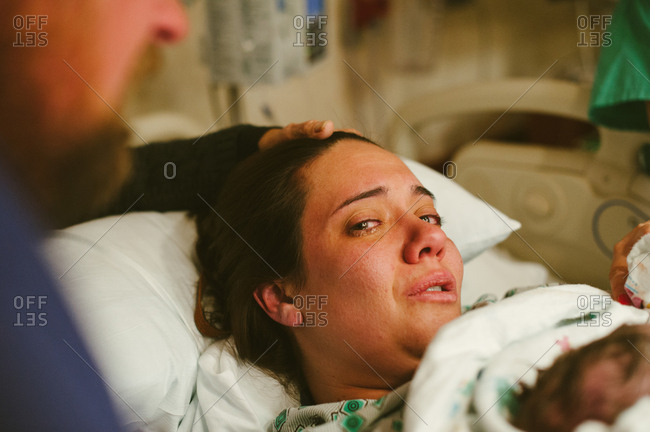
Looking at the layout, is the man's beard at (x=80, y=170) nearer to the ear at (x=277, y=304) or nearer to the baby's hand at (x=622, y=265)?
the ear at (x=277, y=304)

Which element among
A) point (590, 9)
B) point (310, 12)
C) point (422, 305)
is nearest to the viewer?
point (422, 305)

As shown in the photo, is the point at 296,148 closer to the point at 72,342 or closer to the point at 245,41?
the point at 72,342

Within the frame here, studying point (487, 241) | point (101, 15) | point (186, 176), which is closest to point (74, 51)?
point (101, 15)

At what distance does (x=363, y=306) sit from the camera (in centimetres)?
78

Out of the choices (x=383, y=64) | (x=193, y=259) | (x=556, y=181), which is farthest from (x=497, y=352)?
(x=383, y=64)

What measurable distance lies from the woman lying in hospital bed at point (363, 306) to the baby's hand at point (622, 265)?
2.0 inches

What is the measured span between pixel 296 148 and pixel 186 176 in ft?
1.07

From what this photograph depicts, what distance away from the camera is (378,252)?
78cm

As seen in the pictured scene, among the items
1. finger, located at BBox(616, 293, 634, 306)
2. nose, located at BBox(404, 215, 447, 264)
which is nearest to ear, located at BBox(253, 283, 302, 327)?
nose, located at BBox(404, 215, 447, 264)

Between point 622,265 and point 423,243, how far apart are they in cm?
35

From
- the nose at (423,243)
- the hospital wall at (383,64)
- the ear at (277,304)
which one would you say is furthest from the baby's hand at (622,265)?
the hospital wall at (383,64)

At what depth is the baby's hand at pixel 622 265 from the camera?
834 mm

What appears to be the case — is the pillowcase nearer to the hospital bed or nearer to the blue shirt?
the hospital bed

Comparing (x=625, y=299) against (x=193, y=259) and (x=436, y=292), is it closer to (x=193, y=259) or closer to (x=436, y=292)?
(x=436, y=292)
